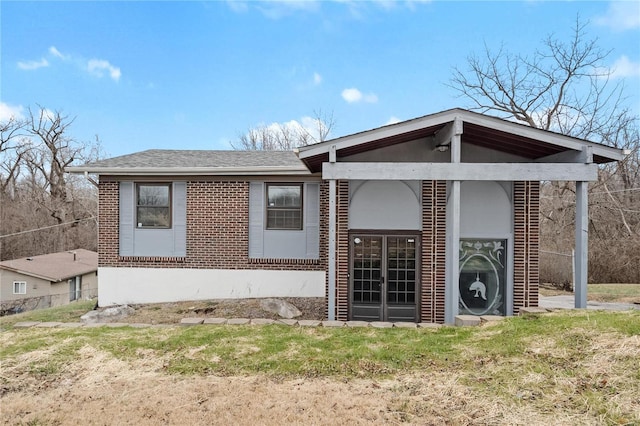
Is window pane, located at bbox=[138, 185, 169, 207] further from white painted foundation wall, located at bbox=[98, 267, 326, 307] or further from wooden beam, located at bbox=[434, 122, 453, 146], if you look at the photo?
wooden beam, located at bbox=[434, 122, 453, 146]

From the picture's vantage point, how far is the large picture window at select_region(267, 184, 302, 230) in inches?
397

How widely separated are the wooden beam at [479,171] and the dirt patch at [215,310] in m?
3.69

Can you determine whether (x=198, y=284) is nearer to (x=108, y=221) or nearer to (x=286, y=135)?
(x=108, y=221)

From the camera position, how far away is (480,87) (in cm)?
2317

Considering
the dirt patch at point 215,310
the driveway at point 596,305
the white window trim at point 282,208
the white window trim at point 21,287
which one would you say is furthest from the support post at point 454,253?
the white window trim at point 21,287

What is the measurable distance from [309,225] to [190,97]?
21.0 metres

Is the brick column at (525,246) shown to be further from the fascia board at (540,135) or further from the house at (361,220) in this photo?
the fascia board at (540,135)

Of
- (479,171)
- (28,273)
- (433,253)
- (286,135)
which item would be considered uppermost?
(286,135)

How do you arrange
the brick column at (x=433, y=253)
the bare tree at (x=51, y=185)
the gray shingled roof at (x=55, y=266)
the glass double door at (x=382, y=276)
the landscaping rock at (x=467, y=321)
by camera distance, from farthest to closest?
1. the bare tree at (x=51, y=185)
2. the gray shingled roof at (x=55, y=266)
3. the glass double door at (x=382, y=276)
4. the brick column at (x=433, y=253)
5. the landscaping rock at (x=467, y=321)

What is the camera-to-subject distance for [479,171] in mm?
6695

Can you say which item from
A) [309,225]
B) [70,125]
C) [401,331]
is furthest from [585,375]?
[70,125]

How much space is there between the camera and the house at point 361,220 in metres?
6.79

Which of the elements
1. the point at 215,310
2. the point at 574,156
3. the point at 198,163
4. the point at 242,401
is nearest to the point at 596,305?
the point at 574,156

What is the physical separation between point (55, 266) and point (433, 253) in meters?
21.7
